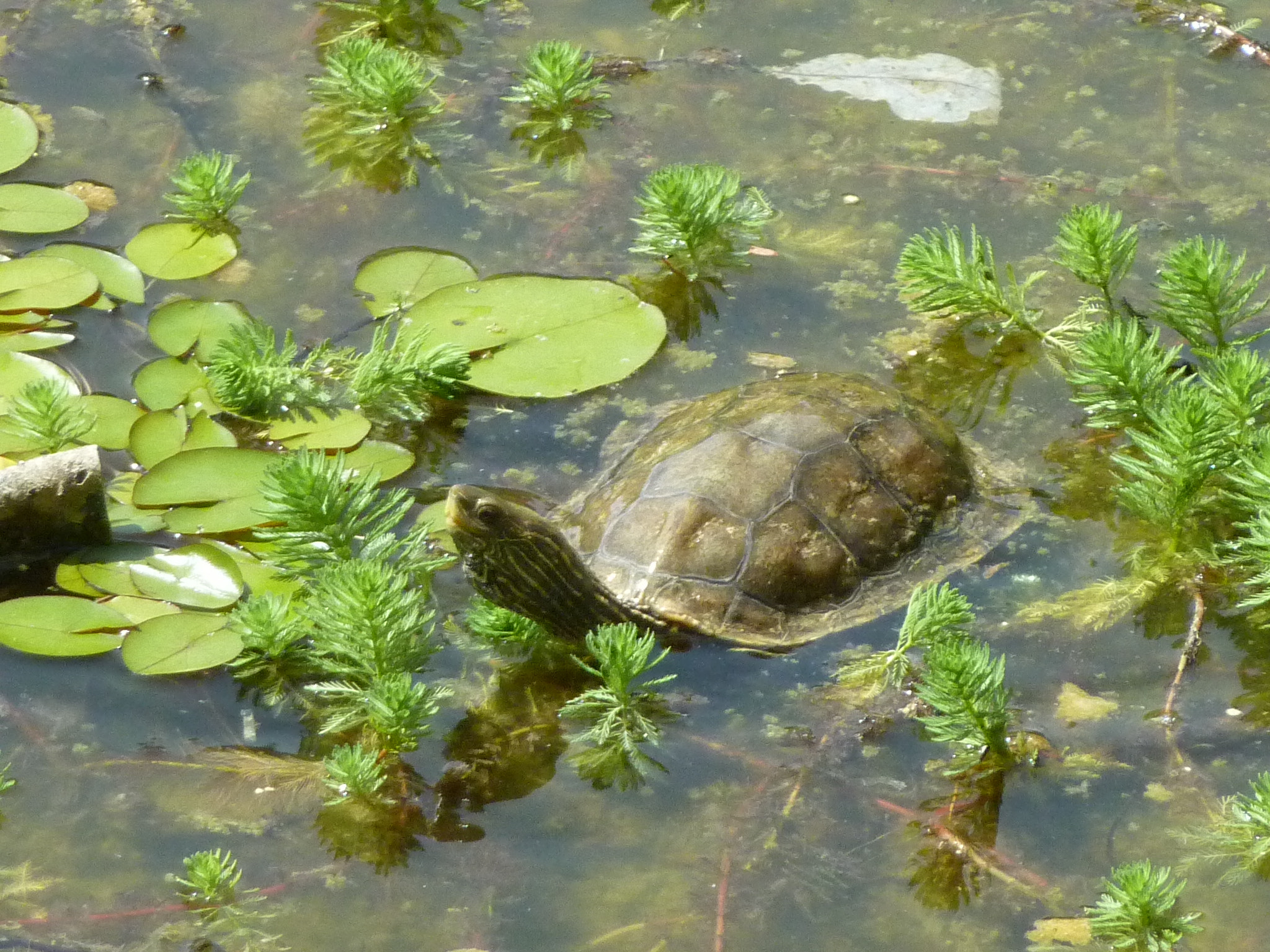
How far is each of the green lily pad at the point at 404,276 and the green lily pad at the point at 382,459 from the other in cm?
53

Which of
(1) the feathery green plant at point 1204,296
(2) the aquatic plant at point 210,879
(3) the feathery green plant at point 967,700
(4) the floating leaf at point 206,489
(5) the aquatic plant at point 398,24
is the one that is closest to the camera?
(2) the aquatic plant at point 210,879

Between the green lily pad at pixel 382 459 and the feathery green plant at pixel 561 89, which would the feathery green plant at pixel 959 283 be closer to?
the feathery green plant at pixel 561 89

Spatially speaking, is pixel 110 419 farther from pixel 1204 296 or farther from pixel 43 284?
pixel 1204 296

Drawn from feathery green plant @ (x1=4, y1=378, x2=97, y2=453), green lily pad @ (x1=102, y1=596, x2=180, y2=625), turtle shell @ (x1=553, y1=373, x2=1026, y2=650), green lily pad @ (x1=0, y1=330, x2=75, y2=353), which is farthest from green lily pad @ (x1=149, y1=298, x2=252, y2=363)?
turtle shell @ (x1=553, y1=373, x2=1026, y2=650)

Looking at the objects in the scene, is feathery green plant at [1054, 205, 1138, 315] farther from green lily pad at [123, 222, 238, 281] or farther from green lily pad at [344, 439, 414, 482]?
green lily pad at [123, 222, 238, 281]

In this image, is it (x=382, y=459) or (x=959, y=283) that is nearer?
(x=382, y=459)

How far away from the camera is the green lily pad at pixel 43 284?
165 inches

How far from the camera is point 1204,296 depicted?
3783mm

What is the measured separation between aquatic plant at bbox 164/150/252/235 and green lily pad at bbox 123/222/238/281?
4 centimetres

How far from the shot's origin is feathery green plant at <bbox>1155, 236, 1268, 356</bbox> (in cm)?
374

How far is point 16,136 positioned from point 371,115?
1.24 meters

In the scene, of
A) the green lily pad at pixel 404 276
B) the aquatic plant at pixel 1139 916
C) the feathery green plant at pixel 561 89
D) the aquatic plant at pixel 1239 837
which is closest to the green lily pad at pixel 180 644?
the green lily pad at pixel 404 276

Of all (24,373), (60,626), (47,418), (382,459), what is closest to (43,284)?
(24,373)

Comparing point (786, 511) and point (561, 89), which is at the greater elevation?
point (561, 89)
